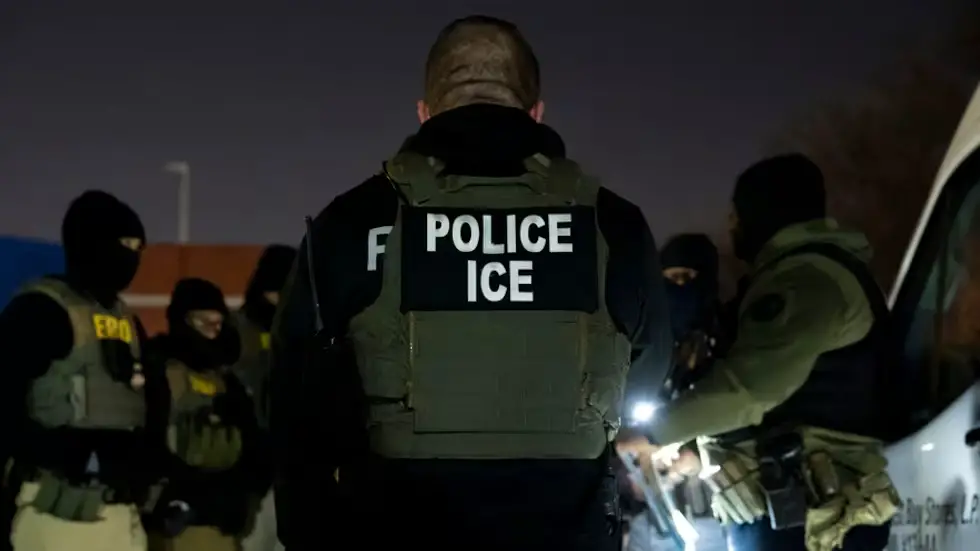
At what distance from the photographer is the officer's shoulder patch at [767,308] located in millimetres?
3086

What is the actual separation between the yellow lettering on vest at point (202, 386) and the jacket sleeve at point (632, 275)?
3.45 metres

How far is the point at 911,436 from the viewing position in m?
3.31

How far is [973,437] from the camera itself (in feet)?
9.76

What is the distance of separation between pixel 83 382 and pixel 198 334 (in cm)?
135

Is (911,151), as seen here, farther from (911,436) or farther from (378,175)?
(378,175)

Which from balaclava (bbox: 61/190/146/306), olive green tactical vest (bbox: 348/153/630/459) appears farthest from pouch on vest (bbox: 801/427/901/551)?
balaclava (bbox: 61/190/146/306)

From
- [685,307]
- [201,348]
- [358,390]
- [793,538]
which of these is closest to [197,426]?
[201,348]

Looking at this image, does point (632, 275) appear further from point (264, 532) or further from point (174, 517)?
point (264, 532)

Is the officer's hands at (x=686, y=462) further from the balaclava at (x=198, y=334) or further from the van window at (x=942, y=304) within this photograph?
the balaclava at (x=198, y=334)

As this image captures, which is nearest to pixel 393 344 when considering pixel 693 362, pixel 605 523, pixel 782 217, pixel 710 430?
pixel 605 523

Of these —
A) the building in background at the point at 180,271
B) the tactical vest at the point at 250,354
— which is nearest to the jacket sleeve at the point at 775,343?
the tactical vest at the point at 250,354

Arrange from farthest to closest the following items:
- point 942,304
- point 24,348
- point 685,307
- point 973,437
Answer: point 685,307
point 24,348
point 942,304
point 973,437

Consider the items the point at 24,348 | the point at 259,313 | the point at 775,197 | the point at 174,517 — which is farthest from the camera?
the point at 259,313

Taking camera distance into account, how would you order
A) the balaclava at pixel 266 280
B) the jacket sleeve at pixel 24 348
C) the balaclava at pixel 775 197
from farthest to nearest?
the balaclava at pixel 266 280, the jacket sleeve at pixel 24 348, the balaclava at pixel 775 197
